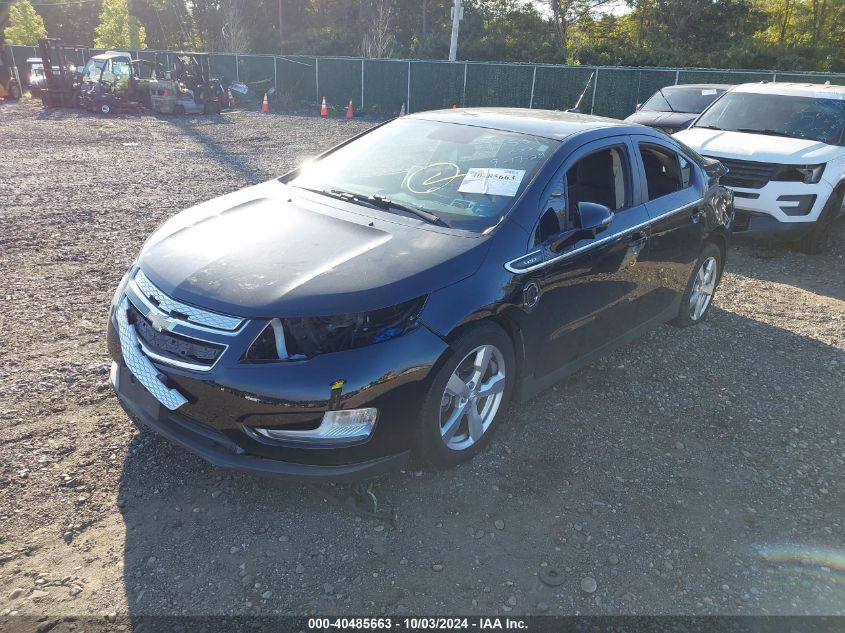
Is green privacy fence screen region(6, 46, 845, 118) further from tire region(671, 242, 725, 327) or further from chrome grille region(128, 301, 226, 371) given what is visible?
chrome grille region(128, 301, 226, 371)

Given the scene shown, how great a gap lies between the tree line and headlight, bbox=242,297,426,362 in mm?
29129

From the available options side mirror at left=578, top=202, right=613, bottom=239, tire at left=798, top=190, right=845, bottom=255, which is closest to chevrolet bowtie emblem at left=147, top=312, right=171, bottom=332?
side mirror at left=578, top=202, right=613, bottom=239

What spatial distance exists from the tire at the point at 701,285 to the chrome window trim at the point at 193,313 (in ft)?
12.1

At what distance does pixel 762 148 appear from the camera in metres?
7.45

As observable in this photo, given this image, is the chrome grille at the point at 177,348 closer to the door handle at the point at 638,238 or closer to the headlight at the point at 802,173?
the door handle at the point at 638,238

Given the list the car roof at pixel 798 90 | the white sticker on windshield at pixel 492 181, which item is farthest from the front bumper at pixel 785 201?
the white sticker on windshield at pixel 492 181

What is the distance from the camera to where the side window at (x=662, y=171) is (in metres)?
4.42

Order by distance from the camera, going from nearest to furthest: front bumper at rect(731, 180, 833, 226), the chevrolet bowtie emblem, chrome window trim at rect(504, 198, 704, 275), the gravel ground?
1. the gravel ground
2. the chevrolet bowtie emblem
3. chrome window trim at rect(504, 198, 704, 275)
4. front bumper at rect(731, 180, 833, 226)

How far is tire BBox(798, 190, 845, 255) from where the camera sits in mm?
7485

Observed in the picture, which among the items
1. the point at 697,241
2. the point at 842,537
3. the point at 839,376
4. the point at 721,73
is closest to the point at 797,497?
the point at 842,537

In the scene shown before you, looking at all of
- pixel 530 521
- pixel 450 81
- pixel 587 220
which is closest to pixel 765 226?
pixel 587 220

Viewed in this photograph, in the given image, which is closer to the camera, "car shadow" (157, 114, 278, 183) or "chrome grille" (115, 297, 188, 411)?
"chrome grille" (115, 297, 188, 411)

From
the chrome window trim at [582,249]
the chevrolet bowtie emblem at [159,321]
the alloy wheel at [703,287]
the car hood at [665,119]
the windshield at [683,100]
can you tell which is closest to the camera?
the chevrolet bowtie emblem at [159,321]

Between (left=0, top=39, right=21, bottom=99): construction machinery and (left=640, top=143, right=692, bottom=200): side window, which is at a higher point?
(left=640, top=143, right=692, bottom=200): side window
